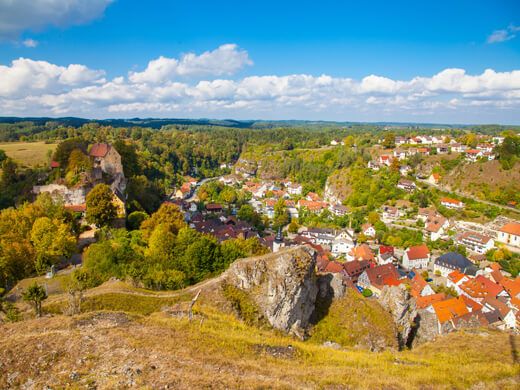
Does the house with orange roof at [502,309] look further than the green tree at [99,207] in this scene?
No

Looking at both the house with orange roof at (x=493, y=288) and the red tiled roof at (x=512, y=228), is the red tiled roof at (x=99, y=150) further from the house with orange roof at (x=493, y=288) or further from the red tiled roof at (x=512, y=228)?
the red tiled roof at (x=512, y=228)

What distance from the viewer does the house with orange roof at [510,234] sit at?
152 feet

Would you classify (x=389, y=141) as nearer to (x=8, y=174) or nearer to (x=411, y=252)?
(x=411, y=252)

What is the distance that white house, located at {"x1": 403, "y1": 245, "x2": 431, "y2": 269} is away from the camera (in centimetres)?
4369

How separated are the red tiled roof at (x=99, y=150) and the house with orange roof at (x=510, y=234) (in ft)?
197

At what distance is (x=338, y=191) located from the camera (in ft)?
253

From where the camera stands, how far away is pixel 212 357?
32.8 ft

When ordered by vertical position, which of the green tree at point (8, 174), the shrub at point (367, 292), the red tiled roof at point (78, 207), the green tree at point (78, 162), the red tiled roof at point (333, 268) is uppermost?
the green tree at point (78, 162)

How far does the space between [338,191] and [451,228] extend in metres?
28.7

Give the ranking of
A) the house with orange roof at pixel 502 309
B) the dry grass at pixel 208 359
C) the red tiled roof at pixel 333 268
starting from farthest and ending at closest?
the red tiled roof at pixel 333 268 < the house with orange roof at pixel 502 309 < the dry grass at pixel 208 359

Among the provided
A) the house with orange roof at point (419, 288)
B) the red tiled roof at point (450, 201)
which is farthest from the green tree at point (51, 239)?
the red tiled roof at point (450, 201)

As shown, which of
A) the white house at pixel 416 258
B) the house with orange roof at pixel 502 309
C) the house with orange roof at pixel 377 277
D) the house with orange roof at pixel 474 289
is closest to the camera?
the house with orange roof at pixel 502 309

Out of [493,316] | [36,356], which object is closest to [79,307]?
[36,356]

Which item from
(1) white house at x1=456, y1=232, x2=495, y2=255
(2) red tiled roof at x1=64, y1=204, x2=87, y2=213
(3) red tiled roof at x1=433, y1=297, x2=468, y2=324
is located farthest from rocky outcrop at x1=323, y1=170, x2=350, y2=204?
(2) red tiled roof at x1=64, y1=204, x2=87, y2=213
